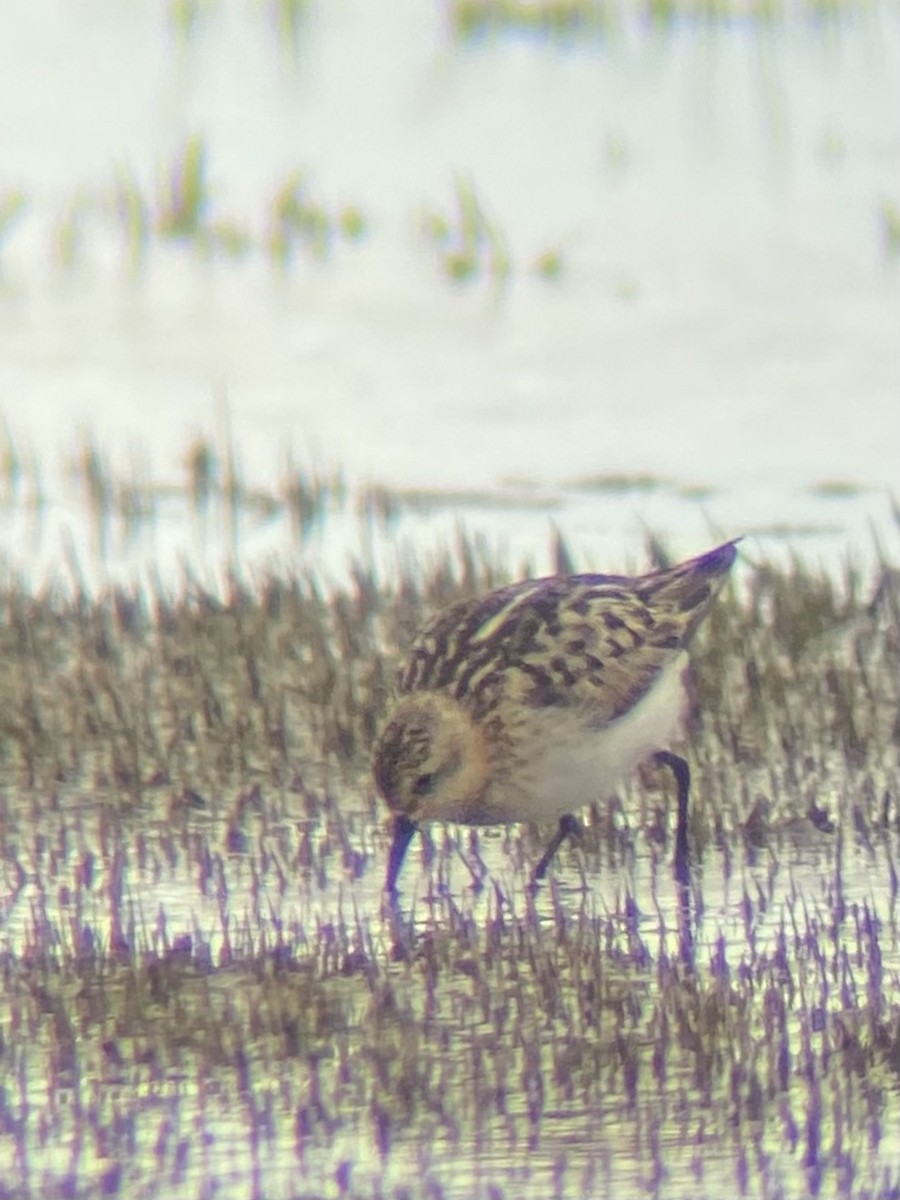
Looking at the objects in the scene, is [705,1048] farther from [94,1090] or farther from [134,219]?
[134,219]

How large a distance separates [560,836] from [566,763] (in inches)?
8.1

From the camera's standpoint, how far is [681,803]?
6.76 meters

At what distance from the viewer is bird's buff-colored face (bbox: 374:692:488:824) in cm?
640

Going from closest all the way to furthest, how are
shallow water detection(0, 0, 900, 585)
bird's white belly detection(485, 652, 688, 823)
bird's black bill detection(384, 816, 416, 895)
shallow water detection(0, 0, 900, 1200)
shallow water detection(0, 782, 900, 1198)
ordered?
shallow water detection(0, 782, 900, 1198) → shallow water detection(0, 0, 900, 1200) → bird's black bill detection(384, 816, 416, 895) → bird's white belly detection(485, 652, 688, 823) → shallow water detection(0, 0, 900, 585)

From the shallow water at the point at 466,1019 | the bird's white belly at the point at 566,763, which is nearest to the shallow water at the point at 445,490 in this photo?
the shallow water at the point at 466,1019

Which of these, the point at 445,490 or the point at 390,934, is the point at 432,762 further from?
the point at 445,490

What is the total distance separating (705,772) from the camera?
7.28 meters

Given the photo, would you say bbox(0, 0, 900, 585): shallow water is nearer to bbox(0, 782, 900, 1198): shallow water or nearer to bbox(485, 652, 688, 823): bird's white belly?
bbox(485, 652, 688, 823): bird's white belly

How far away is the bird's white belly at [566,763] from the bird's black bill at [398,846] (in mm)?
233

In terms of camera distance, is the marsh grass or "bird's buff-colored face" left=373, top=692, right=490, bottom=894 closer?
the marsh grass

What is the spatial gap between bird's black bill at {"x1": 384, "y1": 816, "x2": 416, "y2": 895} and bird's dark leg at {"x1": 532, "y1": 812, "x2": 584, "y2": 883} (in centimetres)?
32

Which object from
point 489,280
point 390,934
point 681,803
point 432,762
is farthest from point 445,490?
point 390,934

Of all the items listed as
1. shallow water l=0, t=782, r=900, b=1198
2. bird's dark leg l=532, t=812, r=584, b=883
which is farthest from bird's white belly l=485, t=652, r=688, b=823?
shallow water l=0, t=782, r=900, b=1198

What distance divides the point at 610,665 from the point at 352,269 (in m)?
6.69
